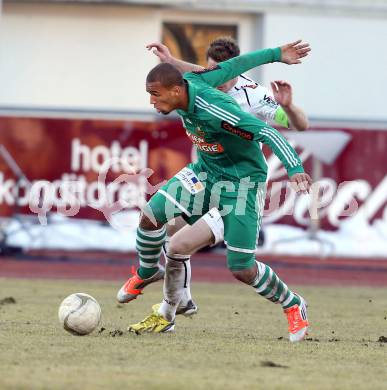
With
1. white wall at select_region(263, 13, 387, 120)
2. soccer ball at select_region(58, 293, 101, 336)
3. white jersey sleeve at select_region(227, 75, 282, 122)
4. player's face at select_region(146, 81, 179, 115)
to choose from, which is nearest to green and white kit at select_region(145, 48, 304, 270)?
player's face at select_region(146, 81, 179, 115)

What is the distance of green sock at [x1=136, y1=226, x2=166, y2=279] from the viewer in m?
8.60

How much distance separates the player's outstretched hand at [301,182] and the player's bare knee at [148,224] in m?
1.23

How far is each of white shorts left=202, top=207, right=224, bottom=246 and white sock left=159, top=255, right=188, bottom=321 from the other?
Answer: 1.31 feet

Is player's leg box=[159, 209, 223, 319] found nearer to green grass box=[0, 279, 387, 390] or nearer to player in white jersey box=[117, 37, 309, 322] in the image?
player in white jersey box=[117, 37, 309, 322]

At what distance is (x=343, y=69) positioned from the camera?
21953 mm

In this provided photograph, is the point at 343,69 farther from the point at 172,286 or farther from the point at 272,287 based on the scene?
the point at 272,287

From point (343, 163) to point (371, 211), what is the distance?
2.91ft

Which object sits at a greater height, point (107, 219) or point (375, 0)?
point (375, 0)

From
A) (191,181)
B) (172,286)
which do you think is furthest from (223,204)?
(172,286)

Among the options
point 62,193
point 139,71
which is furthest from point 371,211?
point 139,71

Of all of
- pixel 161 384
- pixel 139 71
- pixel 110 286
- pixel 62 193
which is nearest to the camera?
pixel 161 384

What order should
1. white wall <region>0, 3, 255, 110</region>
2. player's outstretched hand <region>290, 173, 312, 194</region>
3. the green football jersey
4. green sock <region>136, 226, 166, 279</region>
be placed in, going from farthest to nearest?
white wall <region>0, 3, 255, 110</region> → green sock <region>136, 226, 166, 279</region> → the green football jersey → player's outstretched hand <region>290, 173, 312, 194</region>

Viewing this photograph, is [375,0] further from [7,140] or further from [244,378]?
[244,378]

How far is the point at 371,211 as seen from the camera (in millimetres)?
17500
